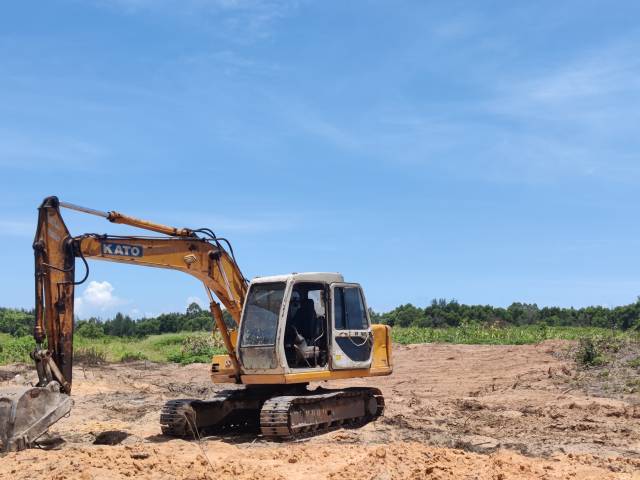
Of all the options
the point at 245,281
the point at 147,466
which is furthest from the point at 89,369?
the point at 147,466

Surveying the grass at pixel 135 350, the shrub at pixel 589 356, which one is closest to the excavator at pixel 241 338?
the shrub at pixel 589 356

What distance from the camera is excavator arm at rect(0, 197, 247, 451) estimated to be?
952cm

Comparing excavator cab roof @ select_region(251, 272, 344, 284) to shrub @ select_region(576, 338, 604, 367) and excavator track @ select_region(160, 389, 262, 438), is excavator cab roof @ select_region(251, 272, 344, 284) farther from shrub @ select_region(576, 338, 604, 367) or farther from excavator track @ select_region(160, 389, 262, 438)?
shrub @ select_region(576, 338, 604, 367)

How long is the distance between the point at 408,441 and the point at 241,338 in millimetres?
3000

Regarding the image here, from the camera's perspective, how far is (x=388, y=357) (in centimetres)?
1353

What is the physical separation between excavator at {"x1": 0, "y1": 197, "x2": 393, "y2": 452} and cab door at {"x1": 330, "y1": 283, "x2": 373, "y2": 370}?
18 millimetres

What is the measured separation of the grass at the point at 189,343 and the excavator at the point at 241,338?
1752 centimetres

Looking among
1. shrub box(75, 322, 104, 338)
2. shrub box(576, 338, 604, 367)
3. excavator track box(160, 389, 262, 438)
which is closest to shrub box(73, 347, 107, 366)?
shrub box(75, 322, 104, 338)

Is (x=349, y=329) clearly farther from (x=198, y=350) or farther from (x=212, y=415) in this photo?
(x=198, y=350)

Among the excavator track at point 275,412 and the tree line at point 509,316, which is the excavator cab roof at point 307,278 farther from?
the tree line at point 509,316

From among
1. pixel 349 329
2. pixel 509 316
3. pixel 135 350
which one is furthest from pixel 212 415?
pixel 509 316

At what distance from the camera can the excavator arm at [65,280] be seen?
952cm

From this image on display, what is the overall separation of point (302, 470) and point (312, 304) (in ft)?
13.1

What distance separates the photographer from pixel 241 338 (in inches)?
461
